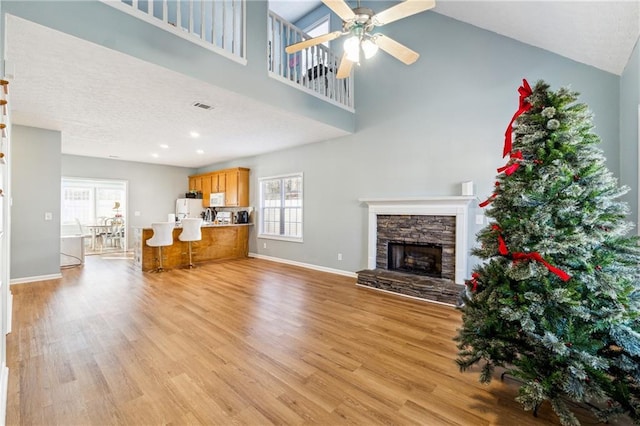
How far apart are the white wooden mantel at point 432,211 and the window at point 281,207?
72.6 inches

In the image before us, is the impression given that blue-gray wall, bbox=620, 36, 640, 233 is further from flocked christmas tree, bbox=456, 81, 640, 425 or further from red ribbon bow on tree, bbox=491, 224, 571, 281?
red ribbon bow on tree, bbox=491, 224, 571, 281

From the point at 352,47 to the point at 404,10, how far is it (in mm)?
496

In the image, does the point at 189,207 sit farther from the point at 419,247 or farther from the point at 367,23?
the point at 367,23

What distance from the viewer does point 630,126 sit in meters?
2.47

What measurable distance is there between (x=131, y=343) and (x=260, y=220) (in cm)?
454

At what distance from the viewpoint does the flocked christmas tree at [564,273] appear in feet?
4.76

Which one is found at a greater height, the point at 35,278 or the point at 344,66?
the point at 344,66

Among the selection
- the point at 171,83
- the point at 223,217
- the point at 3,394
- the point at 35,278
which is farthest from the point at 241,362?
the point at 223,217

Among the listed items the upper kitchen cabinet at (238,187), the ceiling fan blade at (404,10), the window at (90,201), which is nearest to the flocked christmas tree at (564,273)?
the ceiling fan blade at (404,10)

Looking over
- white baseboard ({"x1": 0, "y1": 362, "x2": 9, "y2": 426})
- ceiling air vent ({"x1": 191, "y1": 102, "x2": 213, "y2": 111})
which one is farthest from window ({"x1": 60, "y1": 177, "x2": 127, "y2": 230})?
white baseboard ({"x1": 0, "y1": 362, "x2": 9, "y2": 426})

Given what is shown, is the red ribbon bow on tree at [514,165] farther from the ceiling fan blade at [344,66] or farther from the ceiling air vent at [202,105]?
the ceiling air vent at [202,105]

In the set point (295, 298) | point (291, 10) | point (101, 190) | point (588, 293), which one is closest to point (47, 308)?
point (295, 298)

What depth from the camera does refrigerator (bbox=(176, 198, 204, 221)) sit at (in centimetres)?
817

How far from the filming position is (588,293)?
1.51 m
